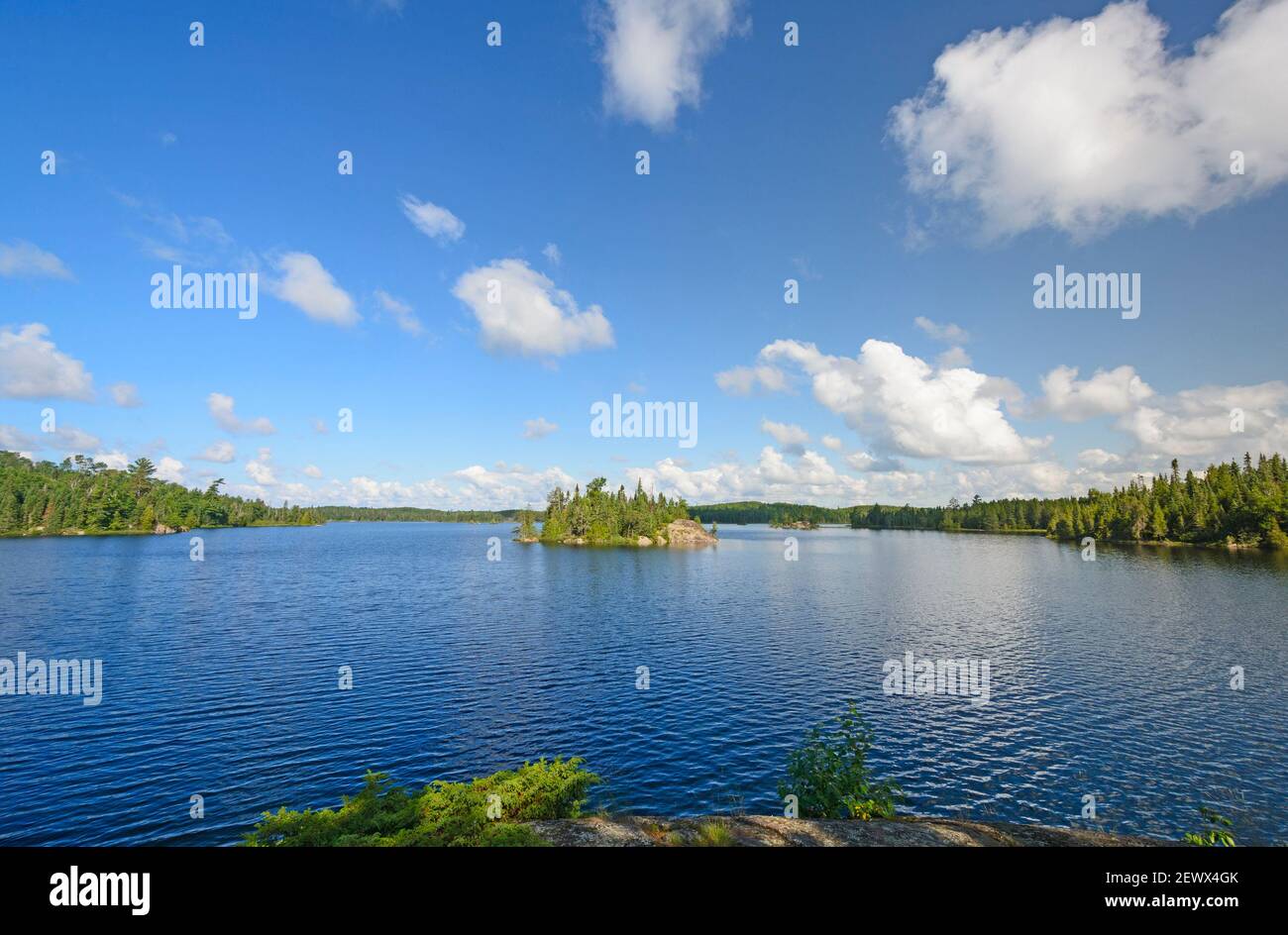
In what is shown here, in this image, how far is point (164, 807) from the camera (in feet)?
82.8

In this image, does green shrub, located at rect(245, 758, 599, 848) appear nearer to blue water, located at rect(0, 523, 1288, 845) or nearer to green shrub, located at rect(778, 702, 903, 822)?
blue water, located at rect(0, 523, 1288, 845)

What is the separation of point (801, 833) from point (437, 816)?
1240cm

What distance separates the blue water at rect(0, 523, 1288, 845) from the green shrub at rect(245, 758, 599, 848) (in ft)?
12.0

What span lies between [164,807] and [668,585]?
79371mm

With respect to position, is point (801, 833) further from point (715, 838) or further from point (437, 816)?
point (437, 816)

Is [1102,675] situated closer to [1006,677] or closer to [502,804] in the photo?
[1006,677]

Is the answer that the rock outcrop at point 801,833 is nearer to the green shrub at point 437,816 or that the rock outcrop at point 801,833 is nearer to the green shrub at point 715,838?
the green shrub at point 715,838

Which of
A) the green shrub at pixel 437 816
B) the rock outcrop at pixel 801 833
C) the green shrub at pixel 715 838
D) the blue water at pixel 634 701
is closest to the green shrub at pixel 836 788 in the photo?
the blue water at pixel 634 701

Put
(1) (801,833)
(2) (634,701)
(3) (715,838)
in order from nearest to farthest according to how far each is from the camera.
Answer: (3) (715,838) → (1) (801,833) → (2) (634,701)

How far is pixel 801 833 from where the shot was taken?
743 inches

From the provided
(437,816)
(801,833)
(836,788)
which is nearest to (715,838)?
(801,833)

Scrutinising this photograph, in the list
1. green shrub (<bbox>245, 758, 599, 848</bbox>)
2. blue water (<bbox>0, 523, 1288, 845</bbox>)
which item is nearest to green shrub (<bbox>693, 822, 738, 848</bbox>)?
green shrub (<bbox>245, 758, 599, 848</bbox>)
